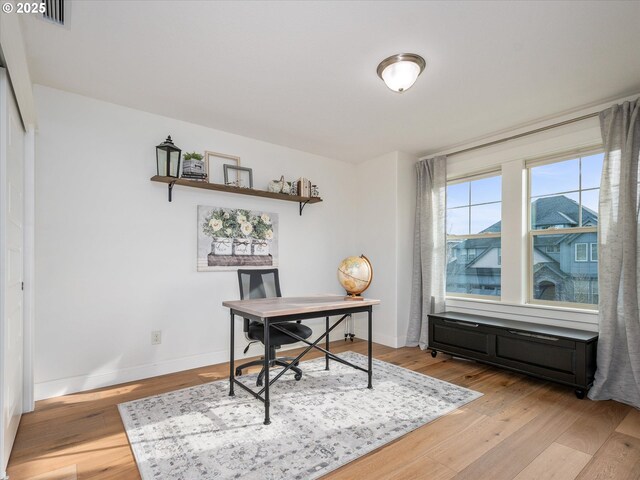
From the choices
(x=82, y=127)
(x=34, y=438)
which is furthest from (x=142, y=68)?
(x=34, y=438)

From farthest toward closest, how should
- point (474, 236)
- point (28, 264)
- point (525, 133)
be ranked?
point (474, 236) → point (525, 133) → point (28, 264)

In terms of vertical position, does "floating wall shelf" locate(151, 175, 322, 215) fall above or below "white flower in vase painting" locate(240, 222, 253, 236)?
above

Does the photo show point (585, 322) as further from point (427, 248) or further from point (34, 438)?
point (34, 438)

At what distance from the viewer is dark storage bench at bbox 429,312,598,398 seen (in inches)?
107

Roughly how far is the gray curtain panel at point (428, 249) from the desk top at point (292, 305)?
145 centimetres

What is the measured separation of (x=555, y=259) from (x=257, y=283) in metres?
2.83

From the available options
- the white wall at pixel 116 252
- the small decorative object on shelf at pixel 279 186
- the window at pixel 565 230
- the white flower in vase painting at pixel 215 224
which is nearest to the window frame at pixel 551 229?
the window at pixel 565 230

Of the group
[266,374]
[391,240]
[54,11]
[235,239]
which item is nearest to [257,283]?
[235,239]

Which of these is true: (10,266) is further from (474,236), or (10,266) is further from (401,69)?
(474,236)

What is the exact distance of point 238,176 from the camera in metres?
3.72

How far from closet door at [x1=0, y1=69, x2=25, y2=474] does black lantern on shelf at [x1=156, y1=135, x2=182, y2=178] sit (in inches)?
36.7

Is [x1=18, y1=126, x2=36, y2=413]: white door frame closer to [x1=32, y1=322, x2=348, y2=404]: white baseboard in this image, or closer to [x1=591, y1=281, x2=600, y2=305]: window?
[x1=32, y1=322, x2=348, y2=404]: white baseboard

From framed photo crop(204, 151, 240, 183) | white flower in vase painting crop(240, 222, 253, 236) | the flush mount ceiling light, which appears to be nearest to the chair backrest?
white flower in vase painting crop(240, 222, 253, 236)

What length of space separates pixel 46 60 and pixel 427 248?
382cm
